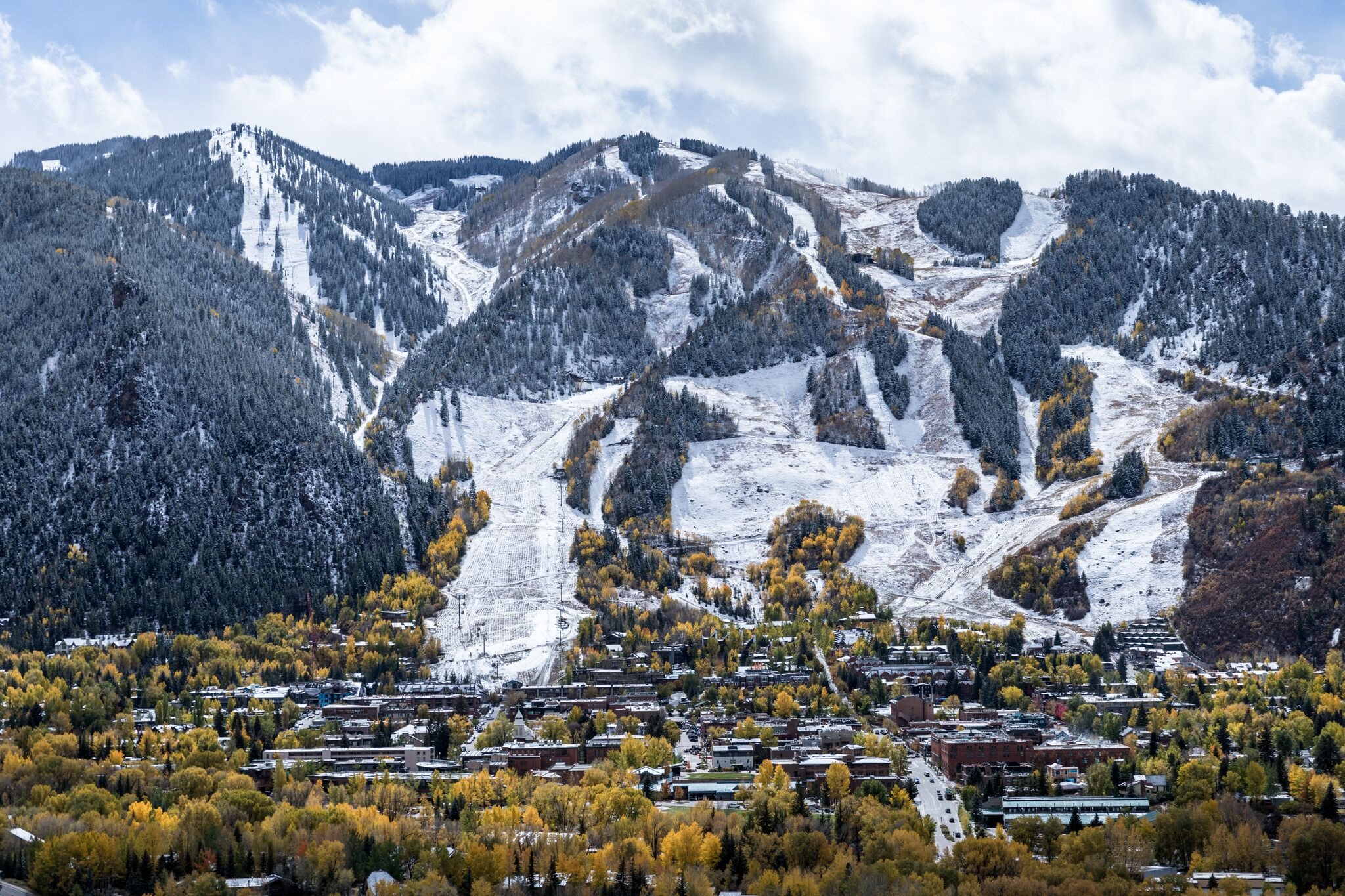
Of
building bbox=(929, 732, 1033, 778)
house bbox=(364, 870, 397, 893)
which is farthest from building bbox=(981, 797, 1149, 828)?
house bbox=(364, 870, 397, 893)

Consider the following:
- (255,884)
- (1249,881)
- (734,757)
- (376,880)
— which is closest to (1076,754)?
(734,757)

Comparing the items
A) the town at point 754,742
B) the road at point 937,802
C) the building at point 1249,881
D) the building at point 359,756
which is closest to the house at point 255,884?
the town at point 754,742

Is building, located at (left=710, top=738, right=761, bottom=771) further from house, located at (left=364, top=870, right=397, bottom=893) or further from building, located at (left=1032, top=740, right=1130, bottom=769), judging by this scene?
house, located at (left=364, top=870, right=397, bottom=893)

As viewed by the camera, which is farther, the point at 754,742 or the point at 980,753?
the point at 754,742

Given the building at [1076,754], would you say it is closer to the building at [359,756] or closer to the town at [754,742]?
the town at [754,742]

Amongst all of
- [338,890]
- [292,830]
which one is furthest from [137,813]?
[338,890]

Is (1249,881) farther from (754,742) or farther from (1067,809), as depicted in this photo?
(754,742)

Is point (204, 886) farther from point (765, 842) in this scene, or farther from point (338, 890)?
point (765, 842)

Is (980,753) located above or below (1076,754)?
above
